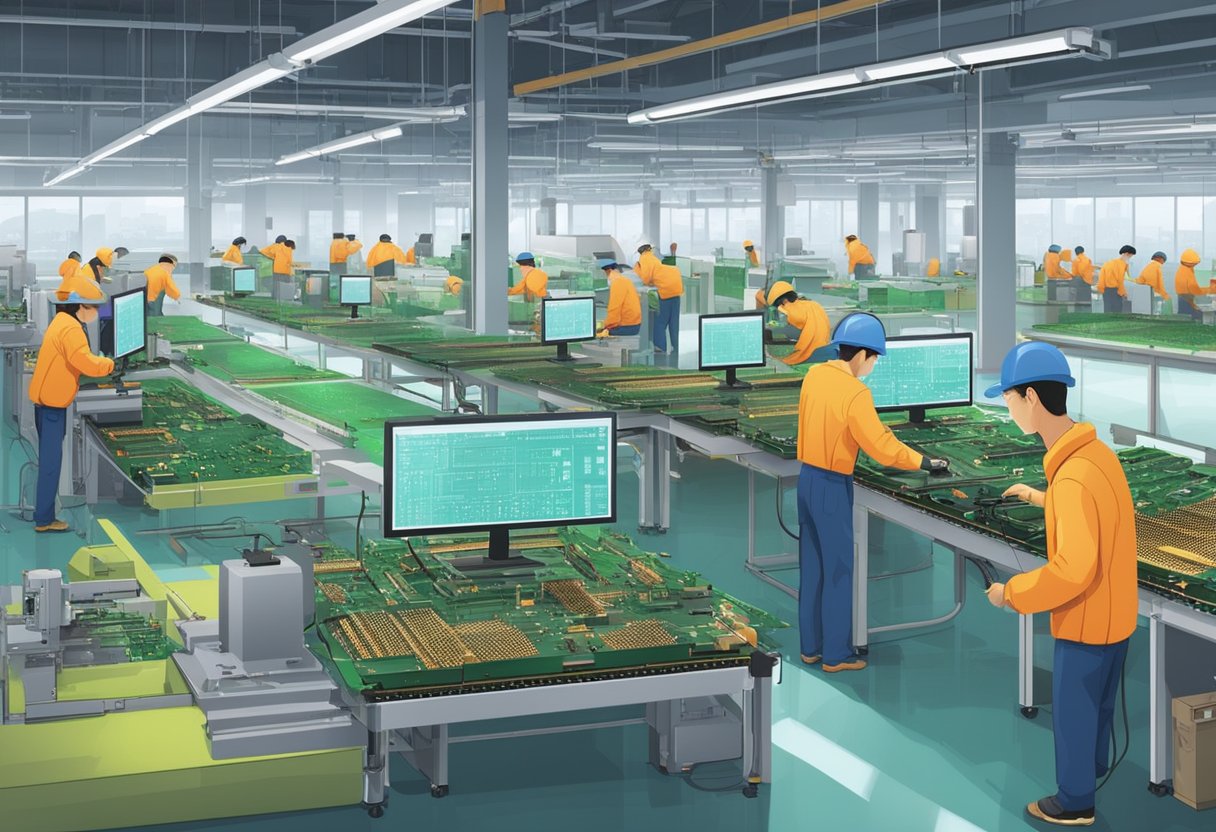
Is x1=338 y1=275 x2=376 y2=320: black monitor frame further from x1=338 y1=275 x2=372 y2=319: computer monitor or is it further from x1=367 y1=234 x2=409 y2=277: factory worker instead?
x1=367 y1=234 x2=409 y2=277: factory worker

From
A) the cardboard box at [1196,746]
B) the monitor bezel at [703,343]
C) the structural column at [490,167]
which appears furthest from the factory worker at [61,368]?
the structural column at [490,167]

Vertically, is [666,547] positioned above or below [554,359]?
below

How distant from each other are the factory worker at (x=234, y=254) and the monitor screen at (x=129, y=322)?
9.32 feet

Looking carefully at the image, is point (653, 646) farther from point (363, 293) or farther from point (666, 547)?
point (363, 293)

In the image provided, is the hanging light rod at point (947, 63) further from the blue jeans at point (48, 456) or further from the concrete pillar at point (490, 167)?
the blue jeans at point (48, 456)

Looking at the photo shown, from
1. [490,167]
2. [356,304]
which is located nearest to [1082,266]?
[490,167]

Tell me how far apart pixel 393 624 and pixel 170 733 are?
65 centimetres

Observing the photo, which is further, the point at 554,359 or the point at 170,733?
the point at 554,359

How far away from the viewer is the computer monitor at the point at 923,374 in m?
6.11

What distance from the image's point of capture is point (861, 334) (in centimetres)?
515

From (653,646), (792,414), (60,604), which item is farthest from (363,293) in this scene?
(653,646)

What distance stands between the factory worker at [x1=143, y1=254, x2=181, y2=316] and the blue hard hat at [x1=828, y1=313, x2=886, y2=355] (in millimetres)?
6614

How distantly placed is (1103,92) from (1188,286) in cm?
163

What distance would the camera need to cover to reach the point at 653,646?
11.5ft
